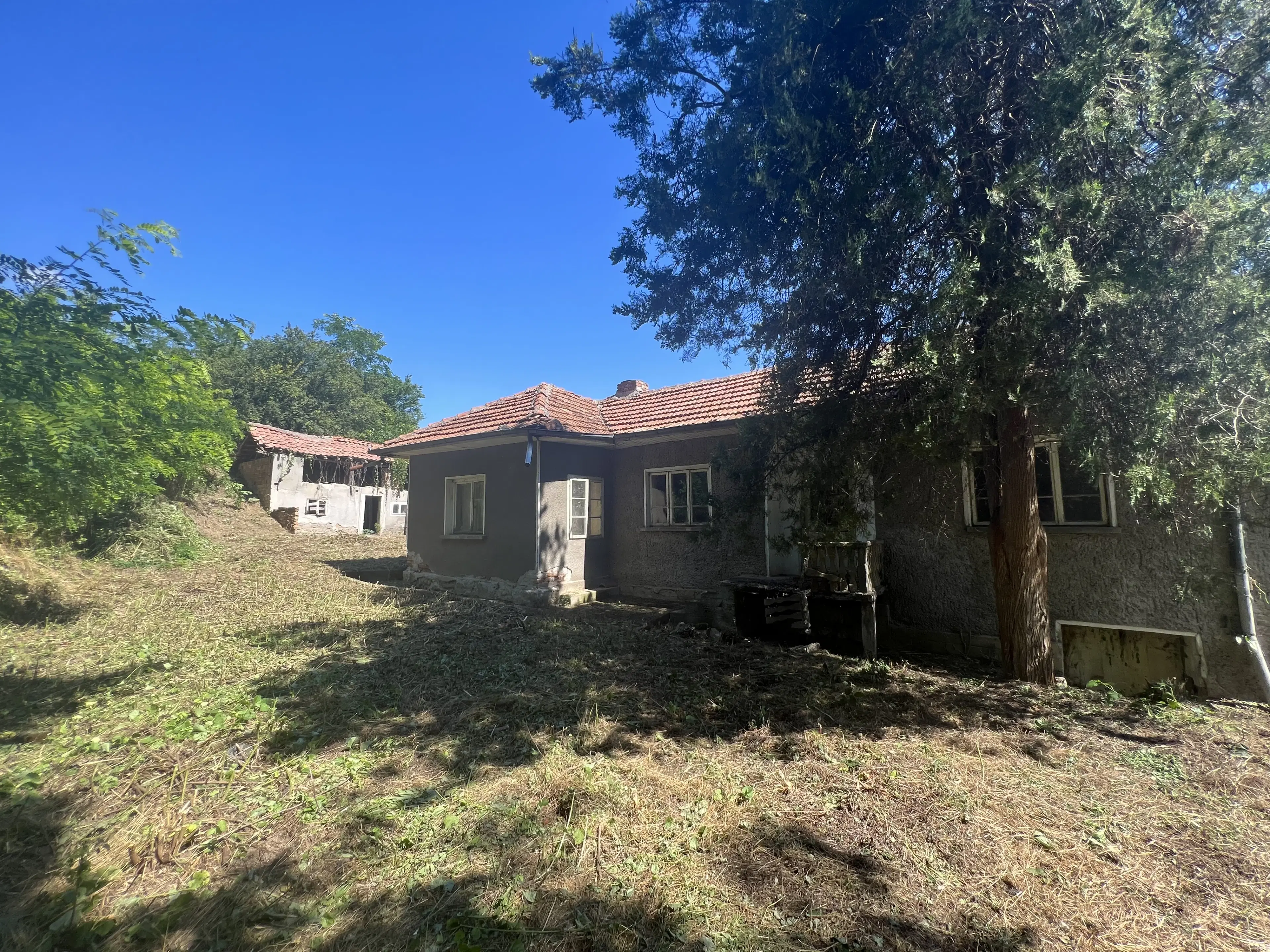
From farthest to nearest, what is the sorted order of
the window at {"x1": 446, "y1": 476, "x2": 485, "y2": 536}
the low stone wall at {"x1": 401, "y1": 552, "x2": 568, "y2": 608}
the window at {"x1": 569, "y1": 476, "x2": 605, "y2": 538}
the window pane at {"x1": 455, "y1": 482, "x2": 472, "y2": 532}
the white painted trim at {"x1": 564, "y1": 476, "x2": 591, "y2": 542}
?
the window pane at {"x1": 455, "y1": 482, "x2": 472, "y2": 532}
the window at {"x1": 446, "y1": 476, "x2": 485, "y2": 536}
the window at {"x1": 569, "y1": 476, "x2": 605, "y2": 538}
the white painted trim at {"x1": 564, "y1": 476, "x2": 591, "y2": 542}
the low stone wall at {"x1": 401, "y1": 552, "x2": 568, "y2": 608}

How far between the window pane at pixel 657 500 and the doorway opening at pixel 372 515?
657 inches

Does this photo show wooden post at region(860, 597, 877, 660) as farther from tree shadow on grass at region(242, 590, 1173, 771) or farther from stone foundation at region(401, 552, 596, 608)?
stone foundation at region(401, 552, 596, 608)

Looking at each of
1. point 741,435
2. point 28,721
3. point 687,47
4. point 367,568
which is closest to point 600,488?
point 741,435

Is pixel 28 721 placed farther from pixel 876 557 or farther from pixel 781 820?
pixel 876 557

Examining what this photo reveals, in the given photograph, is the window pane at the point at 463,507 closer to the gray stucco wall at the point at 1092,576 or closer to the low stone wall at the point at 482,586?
the low stone wall at the point at 482,586

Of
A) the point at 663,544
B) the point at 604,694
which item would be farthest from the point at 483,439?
the point at 604,694

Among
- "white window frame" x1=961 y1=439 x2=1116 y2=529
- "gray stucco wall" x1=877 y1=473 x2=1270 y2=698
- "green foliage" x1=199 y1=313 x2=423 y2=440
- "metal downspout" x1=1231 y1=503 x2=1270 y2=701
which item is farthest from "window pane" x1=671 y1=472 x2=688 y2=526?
"green foliage" x1=199 y1=313 x2=423 y2=440

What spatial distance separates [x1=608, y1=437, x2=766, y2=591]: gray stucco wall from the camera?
10422 mm

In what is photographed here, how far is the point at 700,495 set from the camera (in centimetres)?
1108

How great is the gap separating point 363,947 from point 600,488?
1000 cm

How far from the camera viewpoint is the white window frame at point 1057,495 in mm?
6879

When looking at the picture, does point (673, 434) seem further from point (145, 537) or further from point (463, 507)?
point (145, 537)

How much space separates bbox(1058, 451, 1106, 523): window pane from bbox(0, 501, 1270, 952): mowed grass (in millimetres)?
2458

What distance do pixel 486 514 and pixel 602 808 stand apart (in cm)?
885
